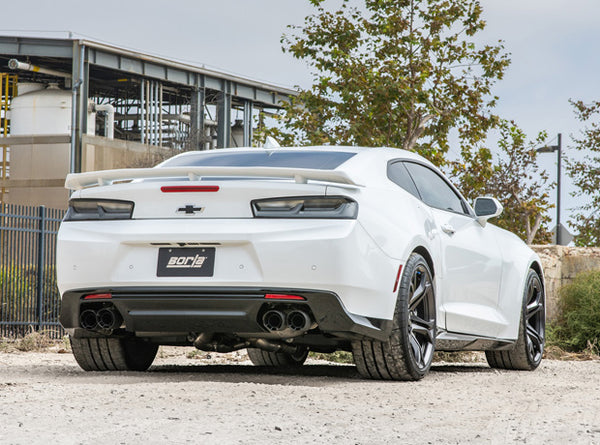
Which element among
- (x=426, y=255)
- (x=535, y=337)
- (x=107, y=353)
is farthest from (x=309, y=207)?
(x=535, y=337)

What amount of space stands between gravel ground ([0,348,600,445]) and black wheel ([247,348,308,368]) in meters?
1.46

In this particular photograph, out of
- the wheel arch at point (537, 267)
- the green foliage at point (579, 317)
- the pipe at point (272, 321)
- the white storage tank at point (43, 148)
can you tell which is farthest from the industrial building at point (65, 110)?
the pipe at point (272, 321)

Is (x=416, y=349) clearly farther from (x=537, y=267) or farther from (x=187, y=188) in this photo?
(x=537, y=267)

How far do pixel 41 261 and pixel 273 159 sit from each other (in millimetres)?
7939

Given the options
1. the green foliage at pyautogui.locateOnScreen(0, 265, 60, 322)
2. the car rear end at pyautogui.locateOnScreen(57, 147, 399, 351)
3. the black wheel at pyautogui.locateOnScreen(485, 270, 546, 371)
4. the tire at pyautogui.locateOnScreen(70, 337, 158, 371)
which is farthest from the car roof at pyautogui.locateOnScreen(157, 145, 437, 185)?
the green foliage at pyautogui.locateOnScreen(0, 265, 60, 322)

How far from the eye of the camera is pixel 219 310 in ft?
17.7

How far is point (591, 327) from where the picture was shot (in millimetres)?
11234

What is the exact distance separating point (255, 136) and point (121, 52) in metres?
21.0

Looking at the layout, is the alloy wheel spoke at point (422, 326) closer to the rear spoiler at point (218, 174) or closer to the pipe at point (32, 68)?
the rear spoiler at point (218, 174)

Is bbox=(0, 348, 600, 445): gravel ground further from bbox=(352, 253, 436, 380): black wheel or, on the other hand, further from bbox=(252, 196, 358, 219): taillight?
bbox=(252, 196, 358, 219): taillight

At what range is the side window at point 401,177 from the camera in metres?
6.24

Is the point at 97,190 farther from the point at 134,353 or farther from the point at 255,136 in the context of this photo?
the point at 255,136

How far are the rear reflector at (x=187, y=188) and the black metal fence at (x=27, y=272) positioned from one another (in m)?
7.76

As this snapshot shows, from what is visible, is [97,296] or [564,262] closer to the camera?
[97,296]
